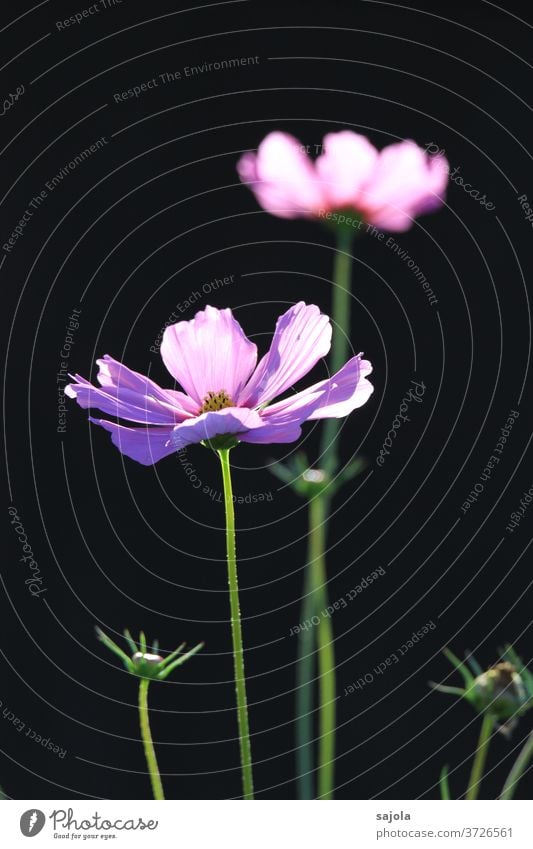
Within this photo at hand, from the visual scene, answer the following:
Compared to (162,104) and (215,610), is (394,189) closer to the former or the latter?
(162,104)

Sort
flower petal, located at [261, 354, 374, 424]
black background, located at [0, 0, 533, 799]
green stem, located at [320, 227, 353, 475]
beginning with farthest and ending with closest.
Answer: black background, located at [0, 0, 533, 799]
green stem, located at [320, 227, 353, 475]
flower petal, located at [261, 354, 374, 424]

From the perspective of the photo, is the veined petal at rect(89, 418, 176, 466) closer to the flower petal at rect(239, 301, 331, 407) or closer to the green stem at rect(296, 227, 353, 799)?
the flower petal at rect(239, 301, 331, 407)

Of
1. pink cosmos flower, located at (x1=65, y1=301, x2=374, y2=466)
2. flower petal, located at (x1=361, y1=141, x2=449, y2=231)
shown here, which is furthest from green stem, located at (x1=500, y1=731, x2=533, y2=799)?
flower petal, located at (x1=361, y1=141, x2=449, y2=231)

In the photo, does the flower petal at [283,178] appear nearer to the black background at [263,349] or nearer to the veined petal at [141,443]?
the black background at [263,349]

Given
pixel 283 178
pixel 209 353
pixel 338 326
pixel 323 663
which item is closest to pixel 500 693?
pixel 323 663

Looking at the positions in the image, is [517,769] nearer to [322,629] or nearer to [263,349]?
[322,629]
